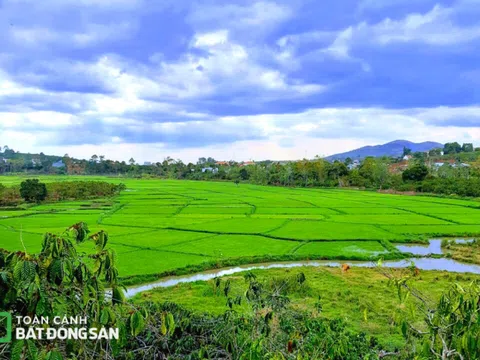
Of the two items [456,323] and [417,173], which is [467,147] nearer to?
[417,173]

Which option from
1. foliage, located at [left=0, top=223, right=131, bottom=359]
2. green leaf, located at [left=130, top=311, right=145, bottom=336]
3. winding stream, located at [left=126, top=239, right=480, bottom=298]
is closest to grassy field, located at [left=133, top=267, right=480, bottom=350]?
winding stream, located at [left=126, top=239, right=480, bottom=298]

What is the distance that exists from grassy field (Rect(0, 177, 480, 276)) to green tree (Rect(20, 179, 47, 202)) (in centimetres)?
157

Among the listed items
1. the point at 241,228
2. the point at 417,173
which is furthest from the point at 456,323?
the point at 417,173

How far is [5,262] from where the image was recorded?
2.06 metres

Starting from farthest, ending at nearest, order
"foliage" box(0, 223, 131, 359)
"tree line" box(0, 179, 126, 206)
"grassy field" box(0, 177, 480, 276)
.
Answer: "tree line" box(0, 179, 126, 206), "grassy field" box(0, 177, 480, 276), "foliage" box(0, 223, 131, 359)

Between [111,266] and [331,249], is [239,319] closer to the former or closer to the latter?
[111,266]

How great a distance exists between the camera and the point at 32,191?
35.9 m

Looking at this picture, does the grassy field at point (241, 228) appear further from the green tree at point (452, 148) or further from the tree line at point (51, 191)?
the green tree at point (452, 148)

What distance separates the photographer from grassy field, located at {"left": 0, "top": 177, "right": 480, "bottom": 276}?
1686 cm

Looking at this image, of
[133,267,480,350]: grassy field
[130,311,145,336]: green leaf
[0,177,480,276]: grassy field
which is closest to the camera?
[130,311,145,336]: green leaf

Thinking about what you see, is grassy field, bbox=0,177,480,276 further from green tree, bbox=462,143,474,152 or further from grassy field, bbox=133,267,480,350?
green tree, bbox=462,143,474,152

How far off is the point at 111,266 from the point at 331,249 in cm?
1697

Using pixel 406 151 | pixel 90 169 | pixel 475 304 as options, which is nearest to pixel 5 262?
pixel 475 304

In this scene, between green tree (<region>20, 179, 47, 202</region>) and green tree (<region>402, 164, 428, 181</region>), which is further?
green tree (<region>402, 164, 428, 181</region>)
